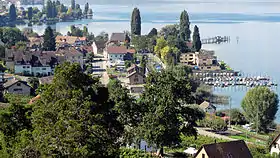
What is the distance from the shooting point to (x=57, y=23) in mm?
50750

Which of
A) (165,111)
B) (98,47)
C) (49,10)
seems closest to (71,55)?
(98,47)

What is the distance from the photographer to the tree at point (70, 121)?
564 cm

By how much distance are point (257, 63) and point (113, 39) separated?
8878 mm

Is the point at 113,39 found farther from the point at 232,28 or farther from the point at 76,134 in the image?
the point at 76,134

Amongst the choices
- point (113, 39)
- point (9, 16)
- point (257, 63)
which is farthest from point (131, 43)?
point (9, 16)

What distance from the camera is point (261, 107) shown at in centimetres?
1353

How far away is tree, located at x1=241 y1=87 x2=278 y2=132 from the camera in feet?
44.1

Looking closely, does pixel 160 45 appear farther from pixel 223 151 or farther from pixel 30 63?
pixel 223 151

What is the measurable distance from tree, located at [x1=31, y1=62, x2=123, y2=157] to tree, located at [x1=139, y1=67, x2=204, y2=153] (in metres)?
1.64

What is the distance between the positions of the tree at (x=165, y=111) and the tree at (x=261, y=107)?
15.3ft

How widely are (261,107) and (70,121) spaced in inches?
350

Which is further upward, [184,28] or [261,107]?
[184,28]

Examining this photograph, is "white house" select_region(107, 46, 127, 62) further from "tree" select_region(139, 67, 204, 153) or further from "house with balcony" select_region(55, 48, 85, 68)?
"tree" select_region(139, 67, 204, 153)

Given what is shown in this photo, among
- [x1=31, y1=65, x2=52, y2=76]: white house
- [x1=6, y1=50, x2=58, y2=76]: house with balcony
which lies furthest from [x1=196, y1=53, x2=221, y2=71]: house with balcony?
[x1=31, y1=65, x2=52, y2=76]: white house
